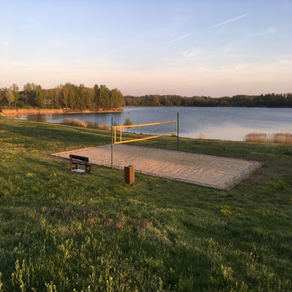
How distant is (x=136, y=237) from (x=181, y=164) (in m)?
7.87

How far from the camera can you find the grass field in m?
2.42

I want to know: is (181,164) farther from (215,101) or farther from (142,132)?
(215,101)

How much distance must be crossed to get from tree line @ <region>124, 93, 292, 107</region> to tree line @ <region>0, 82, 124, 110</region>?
5597 cm

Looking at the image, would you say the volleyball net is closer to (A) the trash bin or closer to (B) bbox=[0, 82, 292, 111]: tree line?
(A) the trash bin

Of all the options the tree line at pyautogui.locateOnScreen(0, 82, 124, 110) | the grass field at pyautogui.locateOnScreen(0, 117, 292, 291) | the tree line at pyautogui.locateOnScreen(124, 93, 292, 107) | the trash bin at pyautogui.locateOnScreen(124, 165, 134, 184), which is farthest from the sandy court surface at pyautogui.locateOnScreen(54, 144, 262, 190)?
the tree line at pyautogui.locateOnScreen(124, 93, 292, 107)

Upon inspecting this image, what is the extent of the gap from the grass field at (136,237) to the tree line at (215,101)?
11823 cm

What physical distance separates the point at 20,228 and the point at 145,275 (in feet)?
6.80

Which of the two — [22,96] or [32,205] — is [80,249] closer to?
[32,205]

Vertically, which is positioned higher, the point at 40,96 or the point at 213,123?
the point at 40,96

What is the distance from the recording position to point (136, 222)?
416 centimetres

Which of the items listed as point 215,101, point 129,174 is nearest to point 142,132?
point 129,174

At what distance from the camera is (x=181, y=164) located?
11.1 metres

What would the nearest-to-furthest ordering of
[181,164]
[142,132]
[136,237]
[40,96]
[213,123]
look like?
[136,237] → [181,164] → [142,132] → [213,123] → [40,96]

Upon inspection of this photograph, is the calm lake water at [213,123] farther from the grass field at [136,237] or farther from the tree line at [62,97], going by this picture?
the tree line at [62,97]
